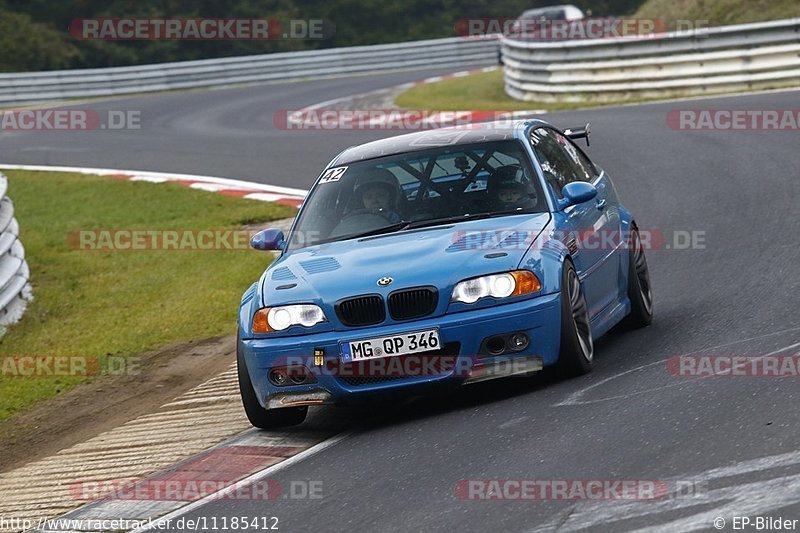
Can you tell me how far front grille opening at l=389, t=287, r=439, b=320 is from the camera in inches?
284

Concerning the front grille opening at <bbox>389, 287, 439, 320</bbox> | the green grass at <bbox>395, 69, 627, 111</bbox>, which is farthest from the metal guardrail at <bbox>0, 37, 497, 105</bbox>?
the front grille opening at <bbox>389, 287, 439, 320</bbox>

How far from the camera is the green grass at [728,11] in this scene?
2662cm

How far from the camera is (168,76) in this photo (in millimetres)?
36781

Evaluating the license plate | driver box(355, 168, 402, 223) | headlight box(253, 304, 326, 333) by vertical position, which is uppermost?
driver box(355, 168, 402, 223)

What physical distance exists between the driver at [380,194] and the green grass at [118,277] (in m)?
2.92

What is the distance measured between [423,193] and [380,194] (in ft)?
0.86

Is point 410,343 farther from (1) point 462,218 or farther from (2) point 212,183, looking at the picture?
(2) point 212,183

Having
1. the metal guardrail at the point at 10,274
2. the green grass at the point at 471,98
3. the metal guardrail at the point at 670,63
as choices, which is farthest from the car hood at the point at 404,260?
the green grass at the point at 471,98

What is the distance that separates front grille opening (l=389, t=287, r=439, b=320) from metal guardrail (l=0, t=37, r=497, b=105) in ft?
94.0

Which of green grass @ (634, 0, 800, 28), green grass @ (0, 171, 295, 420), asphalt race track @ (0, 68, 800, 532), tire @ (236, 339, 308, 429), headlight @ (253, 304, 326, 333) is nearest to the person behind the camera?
asphalt race track @ (0, 68, 800, 532)

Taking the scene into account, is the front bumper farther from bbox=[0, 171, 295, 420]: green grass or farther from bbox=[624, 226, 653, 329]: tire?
bbox=[0, 171, 295, 420]: green grass

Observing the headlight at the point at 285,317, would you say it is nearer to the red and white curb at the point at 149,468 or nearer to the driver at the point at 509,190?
the red and white curb at the point at 149,468

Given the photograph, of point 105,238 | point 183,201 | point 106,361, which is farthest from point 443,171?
point 183,201

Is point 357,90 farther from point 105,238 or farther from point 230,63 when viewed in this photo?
point 105,238
